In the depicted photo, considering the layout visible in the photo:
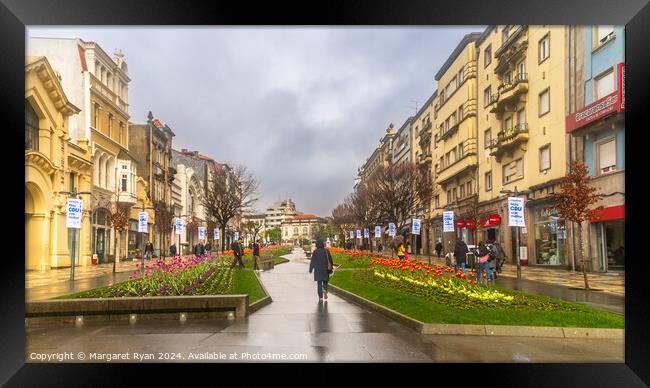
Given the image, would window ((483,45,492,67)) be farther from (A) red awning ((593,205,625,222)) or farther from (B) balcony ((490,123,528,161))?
(A) red awning ((593,205,625,222))

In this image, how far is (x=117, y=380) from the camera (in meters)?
7.01

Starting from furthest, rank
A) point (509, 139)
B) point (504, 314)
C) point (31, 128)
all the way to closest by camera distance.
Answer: point (509, 139)
point (31, 128)
point (504, 314)

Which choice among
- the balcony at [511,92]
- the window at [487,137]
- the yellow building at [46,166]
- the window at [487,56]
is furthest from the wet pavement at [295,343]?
the window at [487,56]

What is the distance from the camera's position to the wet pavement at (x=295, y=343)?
8.23m

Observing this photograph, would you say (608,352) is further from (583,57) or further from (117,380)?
(583,57)

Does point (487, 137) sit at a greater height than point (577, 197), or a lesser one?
greater

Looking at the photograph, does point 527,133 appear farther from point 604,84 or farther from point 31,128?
point 31,128

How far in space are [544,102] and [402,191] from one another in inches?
907

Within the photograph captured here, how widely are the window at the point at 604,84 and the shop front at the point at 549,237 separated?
593 centimetres

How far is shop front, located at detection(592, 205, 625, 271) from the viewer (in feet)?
79.0

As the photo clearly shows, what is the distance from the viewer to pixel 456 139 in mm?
48000

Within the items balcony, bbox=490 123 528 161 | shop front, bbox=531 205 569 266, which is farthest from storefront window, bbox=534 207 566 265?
balcony, bbox=490 123 528 161

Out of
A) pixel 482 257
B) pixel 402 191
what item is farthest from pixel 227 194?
pixel 482 257
